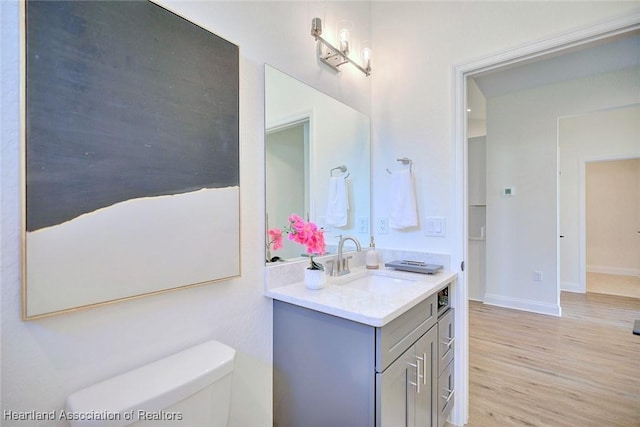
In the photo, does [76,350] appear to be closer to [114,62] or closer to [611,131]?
[114,62]

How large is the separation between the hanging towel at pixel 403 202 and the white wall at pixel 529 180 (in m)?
2.78

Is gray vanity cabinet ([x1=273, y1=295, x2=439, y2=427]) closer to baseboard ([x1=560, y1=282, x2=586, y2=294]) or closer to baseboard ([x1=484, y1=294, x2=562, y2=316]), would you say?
baseboard ([x1=484, y1=294, x2=562, y2=316])

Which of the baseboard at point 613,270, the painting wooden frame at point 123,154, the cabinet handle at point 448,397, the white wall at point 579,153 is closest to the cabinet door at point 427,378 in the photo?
the cabinet handle at point 448,397

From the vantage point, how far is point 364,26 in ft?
6.88

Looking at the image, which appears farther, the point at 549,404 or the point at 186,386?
the point at 549,404

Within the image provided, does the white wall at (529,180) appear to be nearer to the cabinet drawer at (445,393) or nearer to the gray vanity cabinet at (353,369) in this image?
the cabinet drawer at (445,393)

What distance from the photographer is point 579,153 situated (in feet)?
14.7

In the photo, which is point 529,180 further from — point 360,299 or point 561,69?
point 360,299

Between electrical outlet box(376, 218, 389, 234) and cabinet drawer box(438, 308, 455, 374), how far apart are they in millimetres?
656

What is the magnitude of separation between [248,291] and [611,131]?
5.63m

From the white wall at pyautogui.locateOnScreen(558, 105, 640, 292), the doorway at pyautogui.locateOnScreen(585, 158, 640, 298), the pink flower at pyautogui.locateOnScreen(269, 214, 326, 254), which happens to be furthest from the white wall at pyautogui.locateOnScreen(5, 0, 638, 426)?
the doorway at pyautogui.locateOnScreen(585, 158, 640, 298)

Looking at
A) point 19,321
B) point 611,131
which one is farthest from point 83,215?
point 611,131

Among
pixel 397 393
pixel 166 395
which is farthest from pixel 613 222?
pixel 166 395

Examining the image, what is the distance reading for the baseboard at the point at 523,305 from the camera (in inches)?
141
